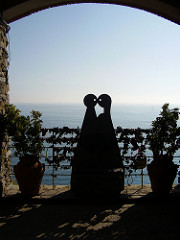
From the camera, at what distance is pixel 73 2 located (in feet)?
14.6

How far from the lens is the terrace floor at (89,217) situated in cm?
281

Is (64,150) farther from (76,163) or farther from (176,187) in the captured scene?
(176,187)

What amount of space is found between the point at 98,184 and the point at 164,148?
1328mm

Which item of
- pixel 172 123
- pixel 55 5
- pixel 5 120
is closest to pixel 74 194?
pixel 5 120

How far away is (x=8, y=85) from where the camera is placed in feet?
14.0

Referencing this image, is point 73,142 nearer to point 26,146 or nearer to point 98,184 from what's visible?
point 26,146

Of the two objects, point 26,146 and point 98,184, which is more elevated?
point 26,146

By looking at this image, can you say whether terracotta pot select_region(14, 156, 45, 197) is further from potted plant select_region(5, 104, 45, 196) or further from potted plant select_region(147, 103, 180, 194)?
potted plant select_region(147, 103, 180, 194)

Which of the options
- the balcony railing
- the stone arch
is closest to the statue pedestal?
the balcony railing

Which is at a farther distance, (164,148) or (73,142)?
(73,142)

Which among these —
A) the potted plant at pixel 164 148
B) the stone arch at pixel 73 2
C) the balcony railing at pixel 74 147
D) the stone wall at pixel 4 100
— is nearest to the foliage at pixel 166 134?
the potted plant at pixel 164 148

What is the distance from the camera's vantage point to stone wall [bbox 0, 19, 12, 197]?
156 inches

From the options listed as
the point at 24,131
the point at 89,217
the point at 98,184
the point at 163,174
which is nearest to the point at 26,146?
the point at 24,131

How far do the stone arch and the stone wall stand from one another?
27 cm
